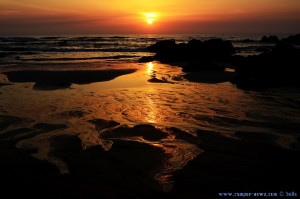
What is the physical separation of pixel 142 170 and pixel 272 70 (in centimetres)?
1189

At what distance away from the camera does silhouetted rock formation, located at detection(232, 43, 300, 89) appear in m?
14.4

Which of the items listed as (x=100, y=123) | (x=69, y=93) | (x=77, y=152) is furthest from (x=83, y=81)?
(x=77, y=152)

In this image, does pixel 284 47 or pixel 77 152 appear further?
pixel 284 47

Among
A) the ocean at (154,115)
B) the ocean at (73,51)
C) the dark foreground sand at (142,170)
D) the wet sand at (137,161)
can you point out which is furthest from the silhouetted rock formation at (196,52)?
the dark foreground sand at (142,170)

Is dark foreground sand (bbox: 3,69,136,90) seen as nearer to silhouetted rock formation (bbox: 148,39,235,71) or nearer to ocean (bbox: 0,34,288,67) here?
ocean (bbox: 0,34,288,67)

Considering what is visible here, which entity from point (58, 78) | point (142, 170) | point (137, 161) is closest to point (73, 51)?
point (58, 78)

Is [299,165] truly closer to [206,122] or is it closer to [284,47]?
[206,122]

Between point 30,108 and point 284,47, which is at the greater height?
point 284,47

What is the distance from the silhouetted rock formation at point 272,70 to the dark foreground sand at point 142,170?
305 inches

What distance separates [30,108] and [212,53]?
2650 centimetres

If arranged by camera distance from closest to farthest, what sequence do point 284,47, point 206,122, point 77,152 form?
point 77,152
point 206,122
point 284,47

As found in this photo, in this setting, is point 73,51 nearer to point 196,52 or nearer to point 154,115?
point 196,52

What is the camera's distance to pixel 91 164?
575 centimetres

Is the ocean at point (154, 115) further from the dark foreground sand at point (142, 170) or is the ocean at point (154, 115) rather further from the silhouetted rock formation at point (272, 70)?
the silhouetted rock formation at point (272, 70)
